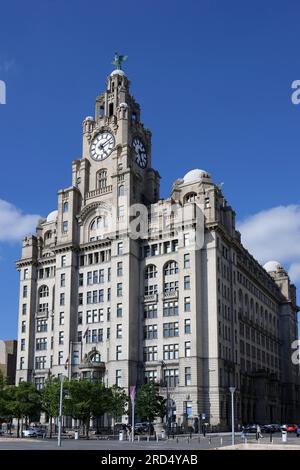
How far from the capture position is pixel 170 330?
10531 centimetres

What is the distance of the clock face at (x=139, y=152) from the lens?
125 metres

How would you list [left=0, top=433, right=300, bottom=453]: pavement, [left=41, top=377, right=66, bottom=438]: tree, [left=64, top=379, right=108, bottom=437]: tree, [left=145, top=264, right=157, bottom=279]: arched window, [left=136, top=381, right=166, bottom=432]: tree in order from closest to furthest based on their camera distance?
[left=0, top=433, right=300, bottom=453]: pavement < [left=64, top=379, right=108, bottom=437]: tree < [left=41, top=377, right=66, bottom=438]: tree < [left=136, top=381, right=166, bottom=432]: tree < [left=145, top=264, right=157, bottom=279]: arched window

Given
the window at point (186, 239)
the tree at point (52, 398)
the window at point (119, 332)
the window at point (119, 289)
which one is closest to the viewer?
the tree at point (52, 398)

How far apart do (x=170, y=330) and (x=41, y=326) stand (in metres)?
29.6

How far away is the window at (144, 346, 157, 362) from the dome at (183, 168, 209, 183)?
107 feet

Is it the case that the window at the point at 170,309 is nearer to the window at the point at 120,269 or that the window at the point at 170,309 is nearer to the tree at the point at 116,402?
the window at the point at 120,269

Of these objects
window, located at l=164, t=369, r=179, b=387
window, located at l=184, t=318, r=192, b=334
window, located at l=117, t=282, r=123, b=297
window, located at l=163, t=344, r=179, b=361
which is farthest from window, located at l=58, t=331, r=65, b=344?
window, located at l=184, t=318, r=192, b=334

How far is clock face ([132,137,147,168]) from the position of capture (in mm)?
125162

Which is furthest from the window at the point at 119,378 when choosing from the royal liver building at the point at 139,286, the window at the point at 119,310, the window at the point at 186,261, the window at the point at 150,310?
the window at the point at 186,261

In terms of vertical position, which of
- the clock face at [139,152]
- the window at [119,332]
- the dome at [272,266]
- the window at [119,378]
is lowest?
the window at [119,378]

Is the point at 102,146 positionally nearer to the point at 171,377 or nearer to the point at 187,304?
the point at 187,304

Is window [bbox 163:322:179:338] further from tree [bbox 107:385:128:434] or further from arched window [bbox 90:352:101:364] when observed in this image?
arched window [bbox 90:352:101:364]

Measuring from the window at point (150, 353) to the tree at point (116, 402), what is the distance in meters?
10.8
